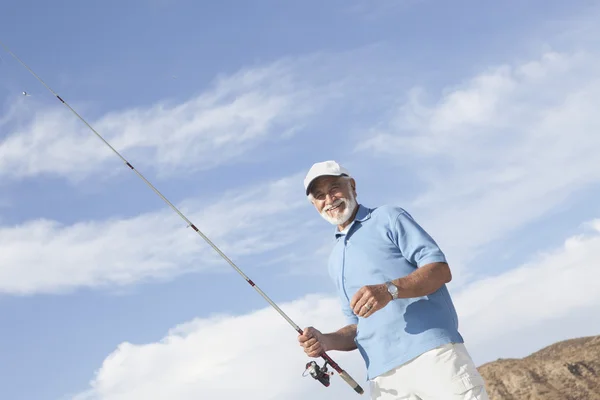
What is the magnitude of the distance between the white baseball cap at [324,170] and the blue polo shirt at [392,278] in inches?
16.1

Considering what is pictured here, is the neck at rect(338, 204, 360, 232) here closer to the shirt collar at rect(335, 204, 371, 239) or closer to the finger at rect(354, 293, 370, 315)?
the shirt collar at rect(335, 204, 371, 239)

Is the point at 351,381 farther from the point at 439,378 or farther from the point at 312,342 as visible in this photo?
the point at 439,378

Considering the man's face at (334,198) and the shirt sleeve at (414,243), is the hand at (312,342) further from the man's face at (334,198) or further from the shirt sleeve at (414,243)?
the shirt sleeve at (414,243)

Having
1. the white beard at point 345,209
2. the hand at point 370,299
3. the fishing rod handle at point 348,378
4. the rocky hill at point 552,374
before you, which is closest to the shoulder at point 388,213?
the white beard at point 345,209

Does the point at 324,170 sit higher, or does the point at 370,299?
the point at 324,170

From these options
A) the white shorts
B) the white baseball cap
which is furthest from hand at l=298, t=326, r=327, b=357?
the white baseball cap

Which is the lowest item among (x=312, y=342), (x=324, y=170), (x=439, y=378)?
(x=439, y=378)

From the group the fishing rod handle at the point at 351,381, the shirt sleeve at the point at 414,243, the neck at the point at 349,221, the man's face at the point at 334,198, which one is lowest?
the fishing rod handle at the point at 351,381

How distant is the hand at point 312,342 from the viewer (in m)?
6.43

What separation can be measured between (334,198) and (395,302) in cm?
111

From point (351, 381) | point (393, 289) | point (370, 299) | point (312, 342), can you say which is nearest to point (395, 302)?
point (393, 289)

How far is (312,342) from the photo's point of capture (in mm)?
6422

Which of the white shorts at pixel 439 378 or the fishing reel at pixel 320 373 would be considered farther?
the fishing reel at pixel 320 373

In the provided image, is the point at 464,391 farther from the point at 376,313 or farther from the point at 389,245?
the point at 389,245
